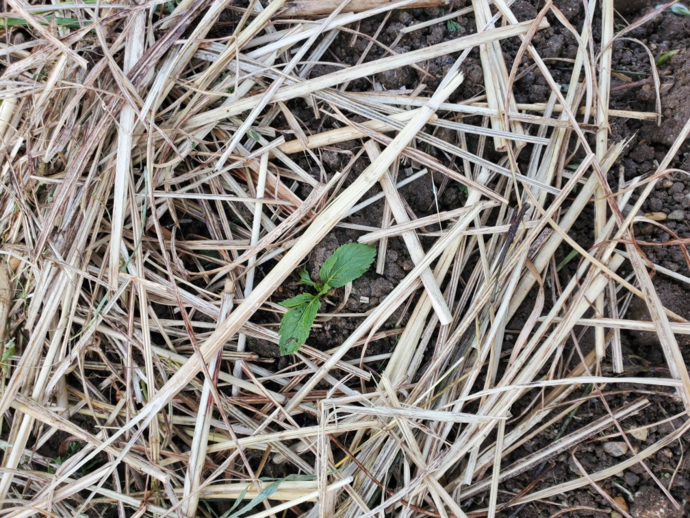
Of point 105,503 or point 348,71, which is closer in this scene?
point 348,71

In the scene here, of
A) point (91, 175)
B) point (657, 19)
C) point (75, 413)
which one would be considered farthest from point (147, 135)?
point (657, 19)

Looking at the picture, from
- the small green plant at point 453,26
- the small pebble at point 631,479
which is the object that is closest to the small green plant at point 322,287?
the small green plant at point 453,26

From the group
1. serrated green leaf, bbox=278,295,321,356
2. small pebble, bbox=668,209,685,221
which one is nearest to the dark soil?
small pebble, bbox=668,209,685,221

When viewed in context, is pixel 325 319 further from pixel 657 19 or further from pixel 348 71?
pixel 657 19

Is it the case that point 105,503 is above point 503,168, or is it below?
below

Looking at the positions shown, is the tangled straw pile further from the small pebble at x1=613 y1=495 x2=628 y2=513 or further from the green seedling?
the green seedling
